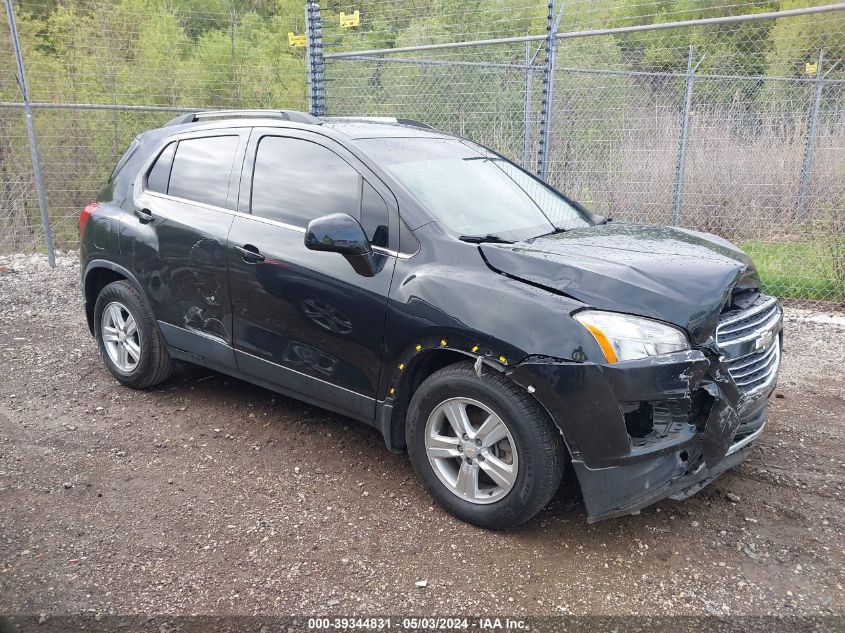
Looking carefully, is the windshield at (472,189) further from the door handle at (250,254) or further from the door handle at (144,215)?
the door handle at (144,215)

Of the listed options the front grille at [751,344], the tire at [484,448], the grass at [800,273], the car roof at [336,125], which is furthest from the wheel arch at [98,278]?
the grass at [800,273]

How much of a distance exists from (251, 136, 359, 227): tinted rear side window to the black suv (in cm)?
1

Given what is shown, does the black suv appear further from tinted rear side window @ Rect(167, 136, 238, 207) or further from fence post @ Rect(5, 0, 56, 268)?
fence post @ Rect(5, 0, 56, 268)

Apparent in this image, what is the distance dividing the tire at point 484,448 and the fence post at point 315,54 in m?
5.59

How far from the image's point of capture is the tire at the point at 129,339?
14.6ft

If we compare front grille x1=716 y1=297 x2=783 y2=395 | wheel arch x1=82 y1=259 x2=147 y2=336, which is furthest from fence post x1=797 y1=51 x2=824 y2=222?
wheel arch x1=82 y1=259 x2=147 y2=336

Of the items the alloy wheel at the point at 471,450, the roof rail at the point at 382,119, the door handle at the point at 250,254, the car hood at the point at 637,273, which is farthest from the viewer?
the roof rail at the point at 382,119

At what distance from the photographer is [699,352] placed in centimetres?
275

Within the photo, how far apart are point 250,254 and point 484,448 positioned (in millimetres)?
1689

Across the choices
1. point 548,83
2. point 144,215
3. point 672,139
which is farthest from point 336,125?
point 672,139

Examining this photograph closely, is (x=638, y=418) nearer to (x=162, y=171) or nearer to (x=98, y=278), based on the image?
(x=162, y=171)

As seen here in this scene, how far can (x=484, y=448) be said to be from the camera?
2986 millimetres

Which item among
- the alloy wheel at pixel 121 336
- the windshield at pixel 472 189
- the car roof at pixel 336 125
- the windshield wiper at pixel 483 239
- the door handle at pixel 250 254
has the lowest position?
the alloy wheel at pixel 121 336

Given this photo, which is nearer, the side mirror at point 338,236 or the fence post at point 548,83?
the side mirror at point 338,236
